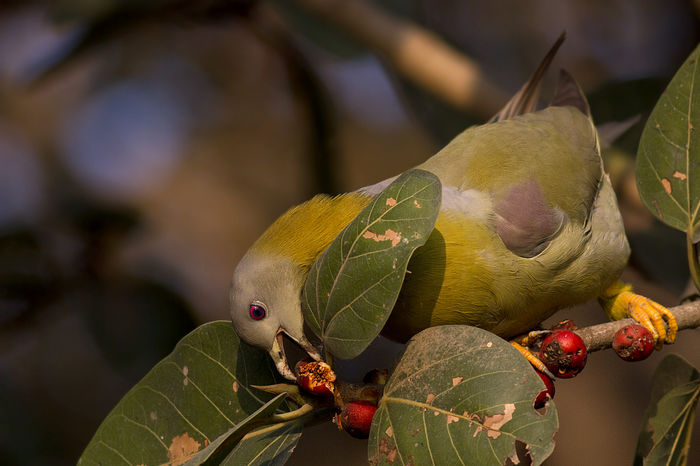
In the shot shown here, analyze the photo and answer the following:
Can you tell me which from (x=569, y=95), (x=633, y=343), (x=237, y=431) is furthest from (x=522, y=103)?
(x=237, y=431)

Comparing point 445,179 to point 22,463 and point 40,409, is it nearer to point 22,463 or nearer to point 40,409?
point 22,463

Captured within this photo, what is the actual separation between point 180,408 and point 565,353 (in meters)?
0.84

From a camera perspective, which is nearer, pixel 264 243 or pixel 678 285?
pixel 264 243

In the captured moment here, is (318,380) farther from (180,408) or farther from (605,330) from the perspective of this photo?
(605,330)

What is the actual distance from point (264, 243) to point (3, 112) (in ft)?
11.4

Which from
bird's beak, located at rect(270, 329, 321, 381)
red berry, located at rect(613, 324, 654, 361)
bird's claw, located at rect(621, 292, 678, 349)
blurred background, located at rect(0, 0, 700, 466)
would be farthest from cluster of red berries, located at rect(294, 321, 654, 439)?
blurred background, located at rect(0, 0, 700, 466)

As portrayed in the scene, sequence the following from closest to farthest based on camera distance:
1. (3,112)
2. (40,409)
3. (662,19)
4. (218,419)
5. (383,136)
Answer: (218,419), (40,409), (662,19), (3,112), (383,136)

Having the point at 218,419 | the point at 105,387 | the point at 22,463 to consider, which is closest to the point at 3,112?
the point at 105,387

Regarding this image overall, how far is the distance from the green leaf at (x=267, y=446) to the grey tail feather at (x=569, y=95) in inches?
68.5

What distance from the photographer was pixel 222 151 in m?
5.14

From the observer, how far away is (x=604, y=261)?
6.89ft

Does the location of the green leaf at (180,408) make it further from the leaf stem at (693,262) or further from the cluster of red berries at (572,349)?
the leaf stem at (693,262)

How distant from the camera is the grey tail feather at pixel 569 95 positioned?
8.45 ft

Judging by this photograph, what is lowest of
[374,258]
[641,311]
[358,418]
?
[641,311]
